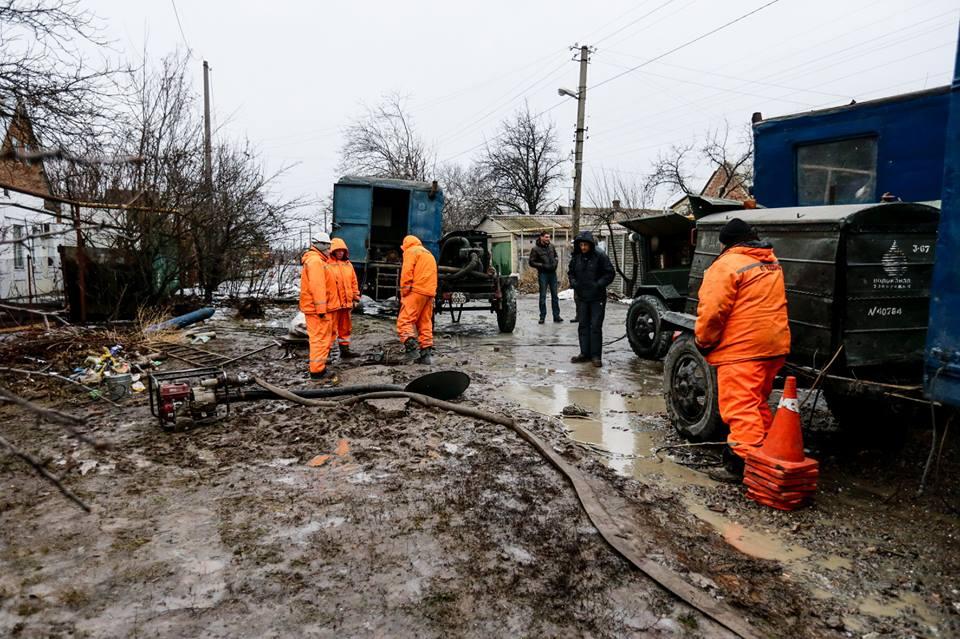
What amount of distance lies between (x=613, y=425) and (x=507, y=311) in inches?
231

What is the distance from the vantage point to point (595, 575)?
282 cm

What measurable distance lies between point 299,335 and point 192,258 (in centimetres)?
477

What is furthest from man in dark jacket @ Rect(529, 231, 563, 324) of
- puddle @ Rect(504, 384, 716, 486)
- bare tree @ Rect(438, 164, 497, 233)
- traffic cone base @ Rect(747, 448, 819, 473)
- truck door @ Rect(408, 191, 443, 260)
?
bare tree @ Rect(438, 164, 497, 233)

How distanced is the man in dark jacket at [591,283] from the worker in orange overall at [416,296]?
1887mm

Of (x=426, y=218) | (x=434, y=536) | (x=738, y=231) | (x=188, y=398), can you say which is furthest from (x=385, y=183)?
(x=434, y=536)

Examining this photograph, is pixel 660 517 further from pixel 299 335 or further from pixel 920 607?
pixel 299 335

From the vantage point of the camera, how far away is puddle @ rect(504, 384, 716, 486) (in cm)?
438

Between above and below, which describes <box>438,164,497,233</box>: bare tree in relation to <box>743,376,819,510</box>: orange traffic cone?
above

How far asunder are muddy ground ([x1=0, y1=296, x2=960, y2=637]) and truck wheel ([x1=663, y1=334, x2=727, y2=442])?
20 cm

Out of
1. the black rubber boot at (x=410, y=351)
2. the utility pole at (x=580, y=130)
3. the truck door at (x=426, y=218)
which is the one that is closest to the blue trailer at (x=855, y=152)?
the black rubber boot at (x=410, y=351)

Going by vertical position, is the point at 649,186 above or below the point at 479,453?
above

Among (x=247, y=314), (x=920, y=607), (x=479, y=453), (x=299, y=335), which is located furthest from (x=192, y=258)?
(x=920, y=607)

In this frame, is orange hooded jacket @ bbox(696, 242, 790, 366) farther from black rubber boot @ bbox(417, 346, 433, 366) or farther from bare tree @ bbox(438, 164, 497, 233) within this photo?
bare tree @ bbox(438, 164, 497, 233)

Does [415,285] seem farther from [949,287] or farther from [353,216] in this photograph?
[949,287]
